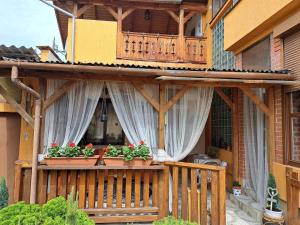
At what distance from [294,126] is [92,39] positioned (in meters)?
6.57

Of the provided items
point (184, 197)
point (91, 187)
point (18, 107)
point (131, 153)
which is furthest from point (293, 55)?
point (18, 107)

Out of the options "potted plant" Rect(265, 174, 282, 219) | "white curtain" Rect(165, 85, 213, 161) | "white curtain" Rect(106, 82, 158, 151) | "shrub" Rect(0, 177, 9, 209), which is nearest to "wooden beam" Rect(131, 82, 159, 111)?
"white curtain" Rect(106, 82, 158, 151)

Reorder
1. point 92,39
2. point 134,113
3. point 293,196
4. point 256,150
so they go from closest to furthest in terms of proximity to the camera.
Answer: point 293,196, point 134,113, point 256,150, point 92,39

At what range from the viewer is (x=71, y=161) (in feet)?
15.0

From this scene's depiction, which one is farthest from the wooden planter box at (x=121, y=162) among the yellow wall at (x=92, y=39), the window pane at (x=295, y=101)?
the yellow wall at (x=92, y=39)

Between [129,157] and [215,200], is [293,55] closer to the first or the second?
[215,200]

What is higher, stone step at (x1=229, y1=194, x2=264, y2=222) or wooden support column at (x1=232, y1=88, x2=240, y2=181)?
wooden support column at (x1=232, y1=88, x2=240, y2=181)

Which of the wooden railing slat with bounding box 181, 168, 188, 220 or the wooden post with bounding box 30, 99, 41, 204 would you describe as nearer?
the wooden post with bounding box 30, 99, 41, 204

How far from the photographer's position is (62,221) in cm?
313

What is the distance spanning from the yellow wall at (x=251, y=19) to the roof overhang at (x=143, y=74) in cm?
122

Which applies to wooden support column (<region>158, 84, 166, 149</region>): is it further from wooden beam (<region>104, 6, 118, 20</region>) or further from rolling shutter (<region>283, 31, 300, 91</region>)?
wooden beam (<region>104, 6, 118, 20</region>)

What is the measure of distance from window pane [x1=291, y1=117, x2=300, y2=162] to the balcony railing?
4779mm

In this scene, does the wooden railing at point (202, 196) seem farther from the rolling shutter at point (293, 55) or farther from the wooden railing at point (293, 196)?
the rolling shutter at point (293, 55)

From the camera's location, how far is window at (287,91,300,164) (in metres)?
4.63
